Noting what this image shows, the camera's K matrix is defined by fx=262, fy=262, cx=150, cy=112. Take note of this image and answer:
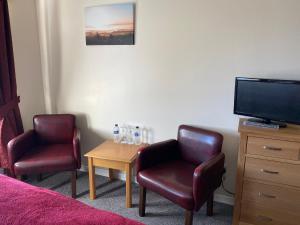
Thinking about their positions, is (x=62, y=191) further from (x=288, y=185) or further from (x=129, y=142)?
(x=288, y=185)

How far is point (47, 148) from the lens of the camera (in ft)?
9.78

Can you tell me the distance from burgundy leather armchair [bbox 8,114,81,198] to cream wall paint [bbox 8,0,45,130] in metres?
0.26

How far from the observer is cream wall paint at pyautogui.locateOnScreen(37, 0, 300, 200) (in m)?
2.32

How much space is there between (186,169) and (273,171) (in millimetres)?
733

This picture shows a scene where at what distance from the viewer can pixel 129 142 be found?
303cm

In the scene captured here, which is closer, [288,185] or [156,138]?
[288,185]

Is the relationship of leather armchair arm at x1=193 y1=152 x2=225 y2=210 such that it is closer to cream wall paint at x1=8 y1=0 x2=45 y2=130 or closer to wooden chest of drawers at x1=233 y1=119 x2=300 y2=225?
wooden chest of drawers at x1=233 y1=119 x2=300 y2=225

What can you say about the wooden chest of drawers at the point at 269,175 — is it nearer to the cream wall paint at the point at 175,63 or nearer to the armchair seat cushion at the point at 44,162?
the cream wall paint at the point at 175,63

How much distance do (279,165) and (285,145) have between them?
0.17m

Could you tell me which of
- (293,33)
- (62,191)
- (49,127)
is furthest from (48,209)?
(293,33)

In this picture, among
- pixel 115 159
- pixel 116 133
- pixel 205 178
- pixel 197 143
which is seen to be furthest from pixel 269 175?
pixel 116 133

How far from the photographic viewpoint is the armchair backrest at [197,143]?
2.41m

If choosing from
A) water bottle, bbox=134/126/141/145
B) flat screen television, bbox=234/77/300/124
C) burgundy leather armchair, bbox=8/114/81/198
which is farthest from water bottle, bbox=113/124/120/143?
flat screen television, bbox=234/77/300/124

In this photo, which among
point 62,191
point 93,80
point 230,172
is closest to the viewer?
point 230,172
